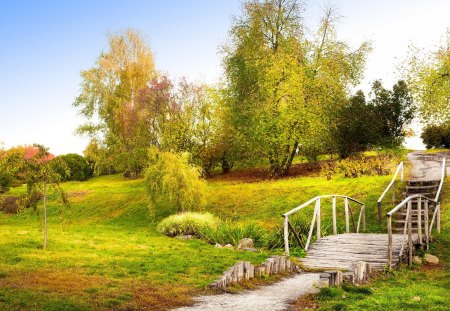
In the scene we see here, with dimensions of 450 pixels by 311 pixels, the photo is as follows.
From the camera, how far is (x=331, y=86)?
34062 mm

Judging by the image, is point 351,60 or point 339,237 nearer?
point 339,237

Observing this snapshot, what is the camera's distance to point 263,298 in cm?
1045

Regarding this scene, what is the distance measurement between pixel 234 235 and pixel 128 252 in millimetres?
4396

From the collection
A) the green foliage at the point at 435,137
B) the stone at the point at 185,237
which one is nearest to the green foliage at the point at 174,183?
the stone at the point at 185,237

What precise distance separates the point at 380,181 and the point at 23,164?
56.9ft

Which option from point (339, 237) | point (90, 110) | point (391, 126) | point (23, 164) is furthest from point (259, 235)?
point (90, 110)

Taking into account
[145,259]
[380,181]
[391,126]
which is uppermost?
[391,126]

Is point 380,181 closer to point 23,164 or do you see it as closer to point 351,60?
point 351,60

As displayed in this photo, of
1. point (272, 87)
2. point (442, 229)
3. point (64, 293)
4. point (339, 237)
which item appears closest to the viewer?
point (64, 293)

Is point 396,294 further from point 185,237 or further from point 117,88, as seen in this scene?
point 117,88

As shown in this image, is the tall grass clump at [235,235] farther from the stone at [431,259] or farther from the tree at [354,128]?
the tree at [354,128]

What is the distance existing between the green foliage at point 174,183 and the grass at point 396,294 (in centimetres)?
1260

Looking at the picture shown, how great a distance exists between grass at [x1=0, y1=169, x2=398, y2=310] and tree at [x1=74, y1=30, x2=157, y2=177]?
46.7 feet

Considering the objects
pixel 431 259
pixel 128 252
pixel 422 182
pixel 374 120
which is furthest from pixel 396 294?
pixel 374 120
